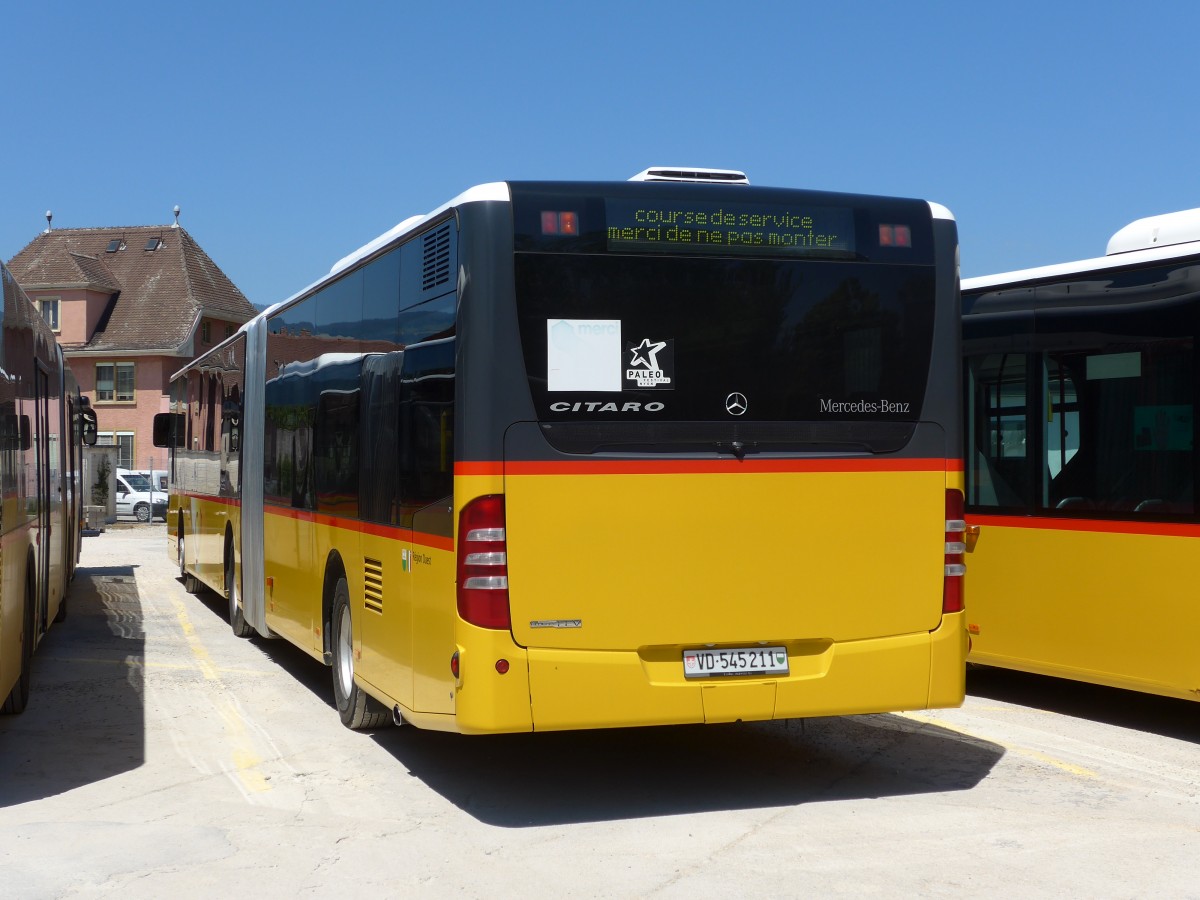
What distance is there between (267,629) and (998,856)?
7.80 m

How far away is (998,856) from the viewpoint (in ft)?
21.6

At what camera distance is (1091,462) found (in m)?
10.1

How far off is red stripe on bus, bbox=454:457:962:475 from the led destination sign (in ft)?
3.43

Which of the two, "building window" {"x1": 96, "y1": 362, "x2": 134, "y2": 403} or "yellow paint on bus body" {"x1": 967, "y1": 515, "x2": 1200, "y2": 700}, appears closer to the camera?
"yellow paint on bus body" {"x1": 967, "y1": 515, "x2": 1200, "y2": 700}

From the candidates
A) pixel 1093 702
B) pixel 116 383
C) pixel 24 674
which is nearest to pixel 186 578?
pixel 24 674

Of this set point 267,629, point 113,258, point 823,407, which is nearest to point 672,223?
point 823,407

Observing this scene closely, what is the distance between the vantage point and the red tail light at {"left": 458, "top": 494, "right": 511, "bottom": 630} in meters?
7.02

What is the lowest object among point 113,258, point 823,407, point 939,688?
point 939,688

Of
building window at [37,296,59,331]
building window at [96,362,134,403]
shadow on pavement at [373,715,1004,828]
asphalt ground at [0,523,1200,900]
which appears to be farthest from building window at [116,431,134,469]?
shadow on pavement at [373,715,1004,828]

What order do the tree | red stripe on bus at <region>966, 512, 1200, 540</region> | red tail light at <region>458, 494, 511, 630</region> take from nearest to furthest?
red tail light at <region>458, 494, 511, 630</region>, red stripe on bus at <region>966, 512, 1200, 540</region>, the tree

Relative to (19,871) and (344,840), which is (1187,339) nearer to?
(344,840)

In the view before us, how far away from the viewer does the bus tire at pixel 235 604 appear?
15211mm

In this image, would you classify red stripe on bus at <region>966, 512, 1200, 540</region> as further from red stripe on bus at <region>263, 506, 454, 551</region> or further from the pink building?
the pink building

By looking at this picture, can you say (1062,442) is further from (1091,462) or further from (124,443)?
(124,443)
